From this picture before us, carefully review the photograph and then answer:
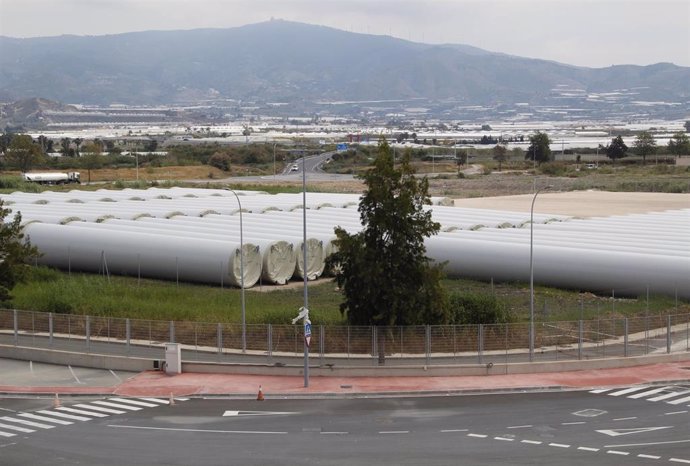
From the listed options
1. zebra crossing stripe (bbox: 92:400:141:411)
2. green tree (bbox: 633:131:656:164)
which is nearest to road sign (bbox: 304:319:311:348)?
zebra crossing stripe (bbox: 92:400:141:411)

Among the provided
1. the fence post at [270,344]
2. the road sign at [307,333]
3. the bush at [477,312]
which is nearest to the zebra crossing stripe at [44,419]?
the road sign at [307,333]

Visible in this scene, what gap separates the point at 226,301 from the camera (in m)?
48.1

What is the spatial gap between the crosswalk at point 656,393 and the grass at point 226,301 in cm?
888

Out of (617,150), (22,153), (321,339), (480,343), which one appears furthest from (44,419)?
(617,150)

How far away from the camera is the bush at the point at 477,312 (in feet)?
136

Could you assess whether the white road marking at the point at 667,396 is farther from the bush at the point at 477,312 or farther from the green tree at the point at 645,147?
the green tree at the point at 645,147

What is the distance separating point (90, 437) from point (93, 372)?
931 centimetres

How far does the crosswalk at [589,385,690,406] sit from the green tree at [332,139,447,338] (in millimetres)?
7229

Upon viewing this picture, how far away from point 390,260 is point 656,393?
1054 cm

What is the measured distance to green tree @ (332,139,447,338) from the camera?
39281 millimetres

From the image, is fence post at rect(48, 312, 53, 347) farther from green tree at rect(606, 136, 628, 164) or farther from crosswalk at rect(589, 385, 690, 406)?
green tree at rect(606, 136, 628, 164)

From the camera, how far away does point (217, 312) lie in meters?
44.5

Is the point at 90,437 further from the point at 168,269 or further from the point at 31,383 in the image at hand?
the point at 168,269

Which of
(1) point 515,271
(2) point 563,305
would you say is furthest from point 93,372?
(1) point 515,271
